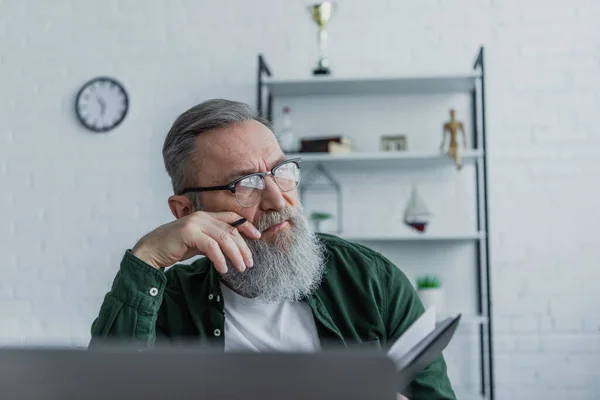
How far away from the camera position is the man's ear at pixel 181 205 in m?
1.58

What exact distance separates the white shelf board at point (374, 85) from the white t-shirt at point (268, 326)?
5.31 feet

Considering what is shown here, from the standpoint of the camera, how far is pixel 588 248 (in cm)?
302

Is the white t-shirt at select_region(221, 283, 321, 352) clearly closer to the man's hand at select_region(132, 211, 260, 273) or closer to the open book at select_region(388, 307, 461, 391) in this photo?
the man's hand at select_region(132, 211, 260, 273)

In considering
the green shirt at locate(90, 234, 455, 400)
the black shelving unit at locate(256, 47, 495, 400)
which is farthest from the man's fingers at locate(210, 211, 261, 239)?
the black shelving unit at locate(256, 47, 495, 400)

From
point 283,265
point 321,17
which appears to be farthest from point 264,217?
point 321,17

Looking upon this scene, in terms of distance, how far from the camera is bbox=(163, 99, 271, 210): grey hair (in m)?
1.53

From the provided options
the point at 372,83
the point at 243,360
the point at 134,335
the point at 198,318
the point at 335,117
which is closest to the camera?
the point at 243,360

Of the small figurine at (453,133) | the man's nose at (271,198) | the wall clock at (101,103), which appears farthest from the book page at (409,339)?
the wall clock at (101,103)

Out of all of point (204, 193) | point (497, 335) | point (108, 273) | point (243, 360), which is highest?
point (204, 193)

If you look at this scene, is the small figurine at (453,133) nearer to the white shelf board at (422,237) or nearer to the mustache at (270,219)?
the white shelf board at (422,237)

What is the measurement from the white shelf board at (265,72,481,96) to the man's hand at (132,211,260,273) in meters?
1.69

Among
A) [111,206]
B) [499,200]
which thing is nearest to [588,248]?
[499,200]

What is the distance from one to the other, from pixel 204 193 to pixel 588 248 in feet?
7.27

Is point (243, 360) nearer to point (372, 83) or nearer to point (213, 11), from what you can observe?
point (372, 83)
